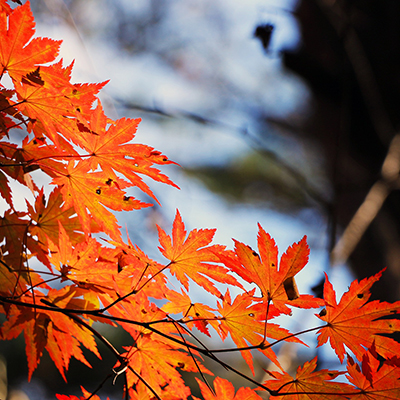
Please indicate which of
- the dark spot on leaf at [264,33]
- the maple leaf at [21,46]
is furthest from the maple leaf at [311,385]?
the dark spot on leaf at [264,33]

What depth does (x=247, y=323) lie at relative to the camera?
0.50m

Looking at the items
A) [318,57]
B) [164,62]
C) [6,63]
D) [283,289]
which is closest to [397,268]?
[318,57]

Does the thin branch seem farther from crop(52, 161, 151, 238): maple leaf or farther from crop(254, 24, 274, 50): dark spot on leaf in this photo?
crop(52, 161, 151, 238): maple leaf

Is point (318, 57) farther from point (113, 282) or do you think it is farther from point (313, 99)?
point (113, 282)

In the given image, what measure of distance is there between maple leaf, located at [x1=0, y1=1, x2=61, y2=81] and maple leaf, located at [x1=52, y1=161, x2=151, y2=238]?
148 mm

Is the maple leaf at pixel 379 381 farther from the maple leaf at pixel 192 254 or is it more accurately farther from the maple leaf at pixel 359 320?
the maple leaf at pixel 192 254

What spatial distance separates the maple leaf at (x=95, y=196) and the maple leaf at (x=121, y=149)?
2cm

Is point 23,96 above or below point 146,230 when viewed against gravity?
above

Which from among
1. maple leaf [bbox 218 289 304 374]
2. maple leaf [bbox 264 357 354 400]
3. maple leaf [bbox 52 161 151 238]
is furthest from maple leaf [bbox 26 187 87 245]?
maple leaf [bbox 264 357 354 400]

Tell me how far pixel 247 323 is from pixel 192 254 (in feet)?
0.44

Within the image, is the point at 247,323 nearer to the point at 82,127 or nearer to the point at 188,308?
the point at 188,308

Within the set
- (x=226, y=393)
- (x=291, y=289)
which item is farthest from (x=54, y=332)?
(x=291, y=289)

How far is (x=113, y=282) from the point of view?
522 millimetres

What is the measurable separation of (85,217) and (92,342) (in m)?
0.22
